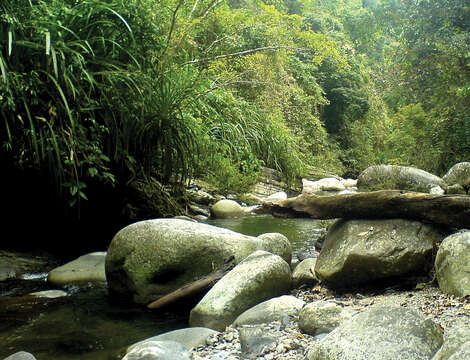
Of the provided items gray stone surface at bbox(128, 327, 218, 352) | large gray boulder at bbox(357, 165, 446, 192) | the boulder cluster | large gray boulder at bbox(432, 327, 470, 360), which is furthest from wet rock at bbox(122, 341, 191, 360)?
large gray boulder at bbox(357, 165, 446, 192)

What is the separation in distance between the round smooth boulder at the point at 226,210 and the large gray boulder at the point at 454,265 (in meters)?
4.17

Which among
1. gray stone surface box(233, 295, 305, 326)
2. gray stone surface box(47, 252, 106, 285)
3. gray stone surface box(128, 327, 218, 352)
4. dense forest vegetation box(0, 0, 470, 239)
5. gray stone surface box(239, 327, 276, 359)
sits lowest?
gray stone surface box(47, 252, 106, 285)

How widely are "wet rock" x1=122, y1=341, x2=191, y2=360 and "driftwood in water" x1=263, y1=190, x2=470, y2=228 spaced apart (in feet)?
5.16

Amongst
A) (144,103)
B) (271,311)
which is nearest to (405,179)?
(144,103)

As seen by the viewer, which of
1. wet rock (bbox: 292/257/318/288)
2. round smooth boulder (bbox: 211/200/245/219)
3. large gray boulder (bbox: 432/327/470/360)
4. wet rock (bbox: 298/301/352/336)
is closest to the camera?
large gray boulder (bbox: 432/327/470/360)

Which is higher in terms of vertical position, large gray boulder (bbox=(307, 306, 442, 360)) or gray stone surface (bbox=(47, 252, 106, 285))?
large gray boulder (bbox=(307, 306, 442, 360))

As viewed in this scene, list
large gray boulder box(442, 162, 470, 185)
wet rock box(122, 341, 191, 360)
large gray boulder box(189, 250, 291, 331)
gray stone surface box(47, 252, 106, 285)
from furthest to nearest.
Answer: large gray boulder box(442, 162, 470, 185)
gray stone surface box(47, 252, 106, 285)
large gray boulder box(189, 250, 291, 331)
wet rock box(122, 341, 191, 360)

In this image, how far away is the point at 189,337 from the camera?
236 centimetres

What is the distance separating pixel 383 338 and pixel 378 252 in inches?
41.2

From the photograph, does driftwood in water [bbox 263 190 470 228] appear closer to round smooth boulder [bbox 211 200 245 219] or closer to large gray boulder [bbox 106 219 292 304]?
large gray boulder [bbox 106 219 292 304]

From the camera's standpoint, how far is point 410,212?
2857 mm

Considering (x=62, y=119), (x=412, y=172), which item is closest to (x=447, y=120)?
(x=412, y=172)

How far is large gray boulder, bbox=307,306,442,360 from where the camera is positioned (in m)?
1.68

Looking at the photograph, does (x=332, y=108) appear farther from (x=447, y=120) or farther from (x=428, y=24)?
(x=447, y=120)
